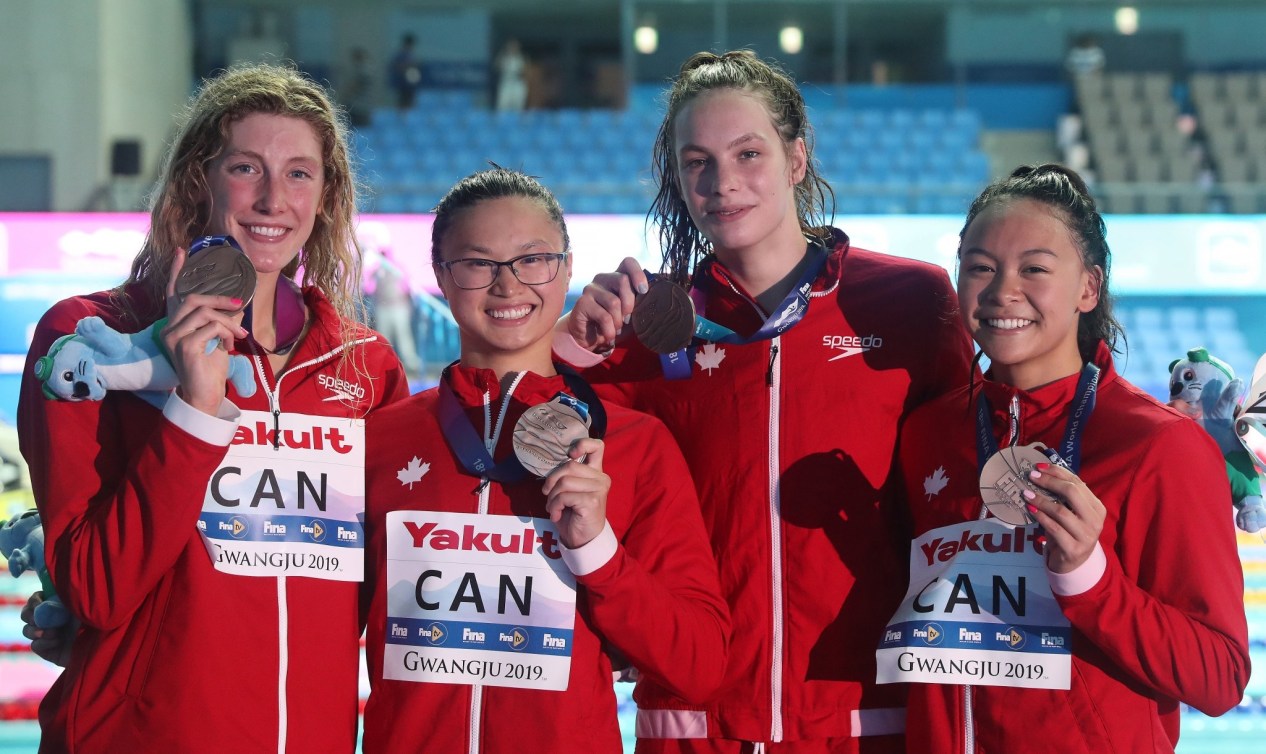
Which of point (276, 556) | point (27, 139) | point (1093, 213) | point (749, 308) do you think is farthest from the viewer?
point (27, 139)

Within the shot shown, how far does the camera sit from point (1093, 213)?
78.9 inches

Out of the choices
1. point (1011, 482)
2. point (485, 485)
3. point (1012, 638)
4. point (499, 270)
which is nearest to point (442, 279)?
point (499, 270)

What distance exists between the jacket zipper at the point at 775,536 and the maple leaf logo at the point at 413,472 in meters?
0.56

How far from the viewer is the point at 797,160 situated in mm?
2240

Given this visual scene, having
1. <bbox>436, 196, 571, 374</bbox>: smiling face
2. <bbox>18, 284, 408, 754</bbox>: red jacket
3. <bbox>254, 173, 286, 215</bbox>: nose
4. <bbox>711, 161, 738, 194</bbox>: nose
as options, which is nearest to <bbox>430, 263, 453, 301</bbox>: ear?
<bbox>436, 196, 571, 374</bbox>: smiling face

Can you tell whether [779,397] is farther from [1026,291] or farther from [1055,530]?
[1055,530]

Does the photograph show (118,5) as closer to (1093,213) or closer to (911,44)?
(911,44)

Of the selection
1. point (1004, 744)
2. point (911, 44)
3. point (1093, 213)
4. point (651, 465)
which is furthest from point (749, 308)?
point (911, 44)

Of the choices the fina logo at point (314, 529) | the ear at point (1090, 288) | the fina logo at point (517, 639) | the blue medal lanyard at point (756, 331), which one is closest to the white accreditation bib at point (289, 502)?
the fina logo at point (314, 529)

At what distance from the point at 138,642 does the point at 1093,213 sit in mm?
→ 1599

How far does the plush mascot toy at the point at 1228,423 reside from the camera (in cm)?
202

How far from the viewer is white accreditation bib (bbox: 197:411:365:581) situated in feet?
6.13

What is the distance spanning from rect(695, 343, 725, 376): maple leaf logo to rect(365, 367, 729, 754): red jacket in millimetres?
203

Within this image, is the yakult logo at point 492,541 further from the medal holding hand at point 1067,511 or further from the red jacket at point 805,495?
the medal holding hand at point 1067,511
